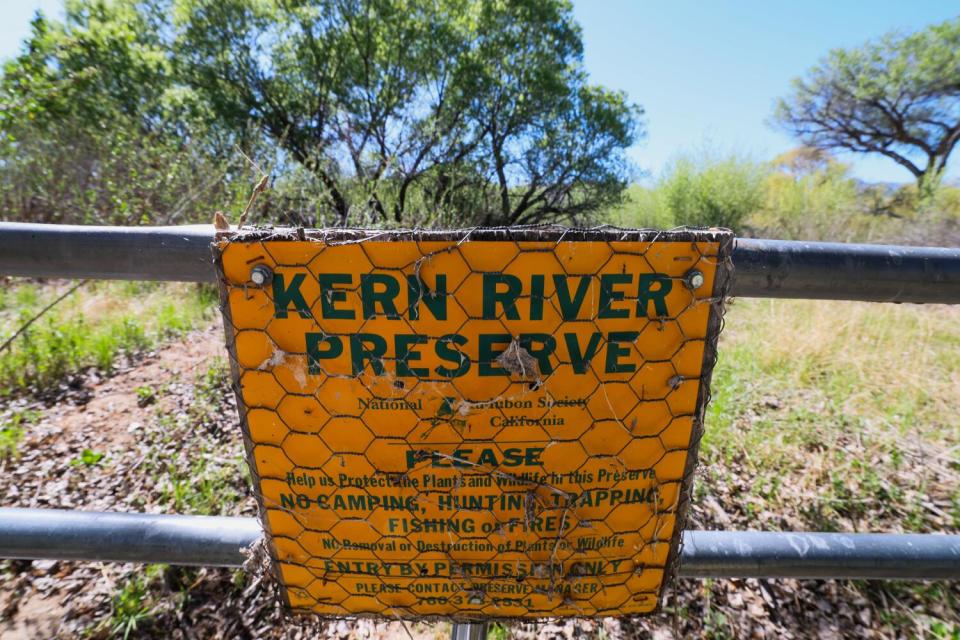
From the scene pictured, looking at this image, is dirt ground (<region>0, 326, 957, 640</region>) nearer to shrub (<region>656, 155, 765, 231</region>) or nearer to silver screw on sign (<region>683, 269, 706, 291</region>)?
silver screw on sign (<region>683, 269, 706, 291</region>)

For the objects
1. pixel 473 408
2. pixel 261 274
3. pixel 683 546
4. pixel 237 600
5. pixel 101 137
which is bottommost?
pixel 237 600

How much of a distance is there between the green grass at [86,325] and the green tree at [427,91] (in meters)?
5.51

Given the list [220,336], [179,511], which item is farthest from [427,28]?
[179,511]

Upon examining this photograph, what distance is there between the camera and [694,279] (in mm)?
778

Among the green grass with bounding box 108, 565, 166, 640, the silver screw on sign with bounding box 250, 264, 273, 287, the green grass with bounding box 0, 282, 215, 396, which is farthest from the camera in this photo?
the green grass with bounding box 0, 282, 215, 396

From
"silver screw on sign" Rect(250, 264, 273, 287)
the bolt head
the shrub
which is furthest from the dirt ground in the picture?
the shrub

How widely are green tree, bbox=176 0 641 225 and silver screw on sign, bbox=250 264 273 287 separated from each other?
10078 mm

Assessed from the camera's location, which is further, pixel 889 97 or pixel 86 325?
pixel 889 97

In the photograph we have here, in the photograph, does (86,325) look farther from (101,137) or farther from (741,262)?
(101,137)

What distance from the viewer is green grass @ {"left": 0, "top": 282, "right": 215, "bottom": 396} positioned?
145 inches

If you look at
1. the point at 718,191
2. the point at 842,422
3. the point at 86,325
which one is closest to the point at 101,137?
the point at 86,325

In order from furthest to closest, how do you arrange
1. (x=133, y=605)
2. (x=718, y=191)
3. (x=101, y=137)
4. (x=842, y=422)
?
1. (x=718, y=191)
2. (x=101, y=137)
3. (x=842, y=422)
4. (x=133, y=605)

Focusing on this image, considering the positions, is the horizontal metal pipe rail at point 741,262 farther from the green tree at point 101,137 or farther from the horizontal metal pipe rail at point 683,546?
the green tree at point 101,137

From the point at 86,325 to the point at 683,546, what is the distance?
18.8 ft
